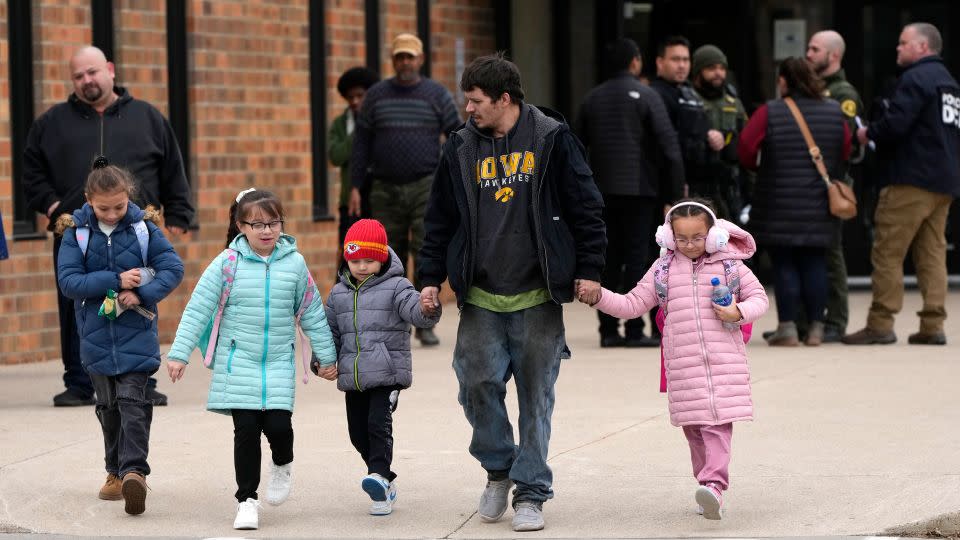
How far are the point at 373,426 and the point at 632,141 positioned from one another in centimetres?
543

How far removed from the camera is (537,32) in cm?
1708

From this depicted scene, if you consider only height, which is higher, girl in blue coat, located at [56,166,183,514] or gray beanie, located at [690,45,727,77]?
gray beanie, located at [690,45,727,77]

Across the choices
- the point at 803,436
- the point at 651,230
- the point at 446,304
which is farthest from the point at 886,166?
the point at 446,304

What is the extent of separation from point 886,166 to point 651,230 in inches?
61.5

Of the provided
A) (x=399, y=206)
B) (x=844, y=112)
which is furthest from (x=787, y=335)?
(x=399, y=206)

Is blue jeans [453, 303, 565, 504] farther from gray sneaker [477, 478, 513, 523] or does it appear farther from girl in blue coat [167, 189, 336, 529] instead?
girl in blue coat [167, 189, 336, 529]

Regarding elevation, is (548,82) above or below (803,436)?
above

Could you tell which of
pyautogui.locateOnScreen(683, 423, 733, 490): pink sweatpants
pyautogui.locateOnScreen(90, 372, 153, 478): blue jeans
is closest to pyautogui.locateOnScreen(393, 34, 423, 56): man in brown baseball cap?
pyautogui.locateOnScreen(90, 372, 153, 478): blue jeans

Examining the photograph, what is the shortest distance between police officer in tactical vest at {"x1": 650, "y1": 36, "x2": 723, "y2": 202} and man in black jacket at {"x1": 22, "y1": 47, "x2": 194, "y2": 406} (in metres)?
3.89

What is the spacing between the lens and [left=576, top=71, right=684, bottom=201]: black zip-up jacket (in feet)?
40.2

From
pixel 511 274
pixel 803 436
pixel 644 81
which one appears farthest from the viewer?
pixel 644 81

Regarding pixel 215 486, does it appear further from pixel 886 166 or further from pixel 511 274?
pixel 886 166

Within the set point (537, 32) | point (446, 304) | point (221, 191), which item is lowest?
point (446, 304)

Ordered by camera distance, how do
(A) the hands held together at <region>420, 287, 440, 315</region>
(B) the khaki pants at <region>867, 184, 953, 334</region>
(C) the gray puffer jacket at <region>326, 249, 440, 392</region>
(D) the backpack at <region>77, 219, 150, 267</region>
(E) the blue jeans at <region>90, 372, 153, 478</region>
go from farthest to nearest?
(B) the khaki pants at <region>867, 184, 953, 334</region> → (D) the backpack at <region>77, 219, 150, 267</region> → (E) the blue jeans at <region>90, 372, 153, 478</region> → (C) the gray puffer jacket at <region>326, 249, 440, 392</region> → (A) the hands held together at <region>420, 287, 440, 315</region>
